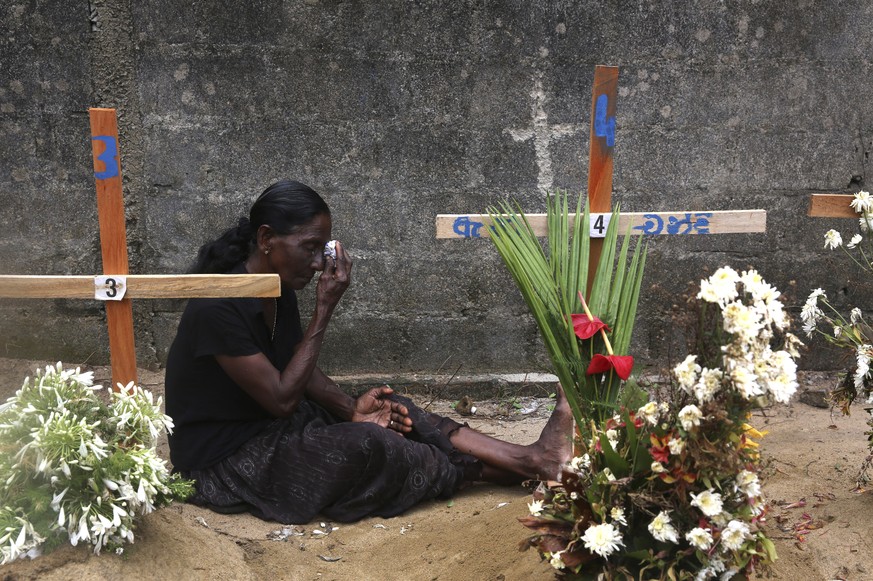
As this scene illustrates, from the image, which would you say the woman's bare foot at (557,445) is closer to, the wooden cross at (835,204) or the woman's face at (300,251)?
the woman's face at (300,251)

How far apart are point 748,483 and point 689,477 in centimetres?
16

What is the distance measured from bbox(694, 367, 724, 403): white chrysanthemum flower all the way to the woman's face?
1.61 m

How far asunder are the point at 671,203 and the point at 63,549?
3104 millimetres

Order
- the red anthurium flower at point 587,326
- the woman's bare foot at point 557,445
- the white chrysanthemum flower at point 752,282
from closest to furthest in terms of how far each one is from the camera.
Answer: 1. the white chrysanthemum flower at point 752,282
2. the red anthurium flower at point 587,326
3. the woman's bare foot at point 557,445

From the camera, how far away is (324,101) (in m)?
4.00

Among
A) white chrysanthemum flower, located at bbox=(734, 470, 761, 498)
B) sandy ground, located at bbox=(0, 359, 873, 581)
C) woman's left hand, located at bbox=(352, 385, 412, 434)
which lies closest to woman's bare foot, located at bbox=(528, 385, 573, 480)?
sandy ground, located at bbox=(0, 359, 873, 581)

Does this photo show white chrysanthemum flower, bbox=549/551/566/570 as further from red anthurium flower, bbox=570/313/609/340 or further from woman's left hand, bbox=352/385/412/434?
woman's left hand, bbox=352/385/412/434

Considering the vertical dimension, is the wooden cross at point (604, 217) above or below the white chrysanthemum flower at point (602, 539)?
above

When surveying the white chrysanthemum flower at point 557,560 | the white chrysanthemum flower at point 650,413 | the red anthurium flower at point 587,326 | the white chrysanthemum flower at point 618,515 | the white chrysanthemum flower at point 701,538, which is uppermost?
the red anthurium flower at point 587,326

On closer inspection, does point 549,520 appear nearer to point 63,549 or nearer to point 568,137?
point 63,549

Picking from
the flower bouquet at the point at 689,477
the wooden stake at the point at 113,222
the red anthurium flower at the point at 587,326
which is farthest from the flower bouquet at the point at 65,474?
the red anthurium flower at the point at 587,326

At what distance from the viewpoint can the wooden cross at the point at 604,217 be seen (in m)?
3.20

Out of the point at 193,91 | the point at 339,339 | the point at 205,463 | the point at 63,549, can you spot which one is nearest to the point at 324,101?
the point at 193,91

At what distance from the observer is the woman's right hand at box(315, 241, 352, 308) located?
3.17 m
